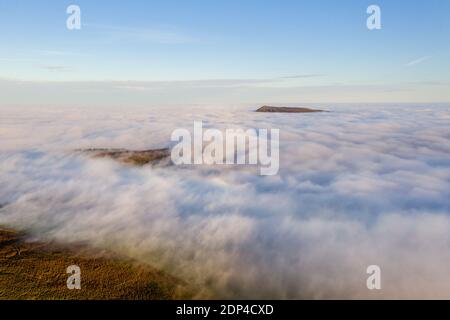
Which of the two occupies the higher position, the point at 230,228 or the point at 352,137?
the point at 352,137

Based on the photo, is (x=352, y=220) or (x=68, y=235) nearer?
(x=68, y=235)

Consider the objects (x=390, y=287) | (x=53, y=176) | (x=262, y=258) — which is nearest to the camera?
(x=390, y=287)

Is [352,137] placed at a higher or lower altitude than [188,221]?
higher

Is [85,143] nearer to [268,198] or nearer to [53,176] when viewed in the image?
[53,176]

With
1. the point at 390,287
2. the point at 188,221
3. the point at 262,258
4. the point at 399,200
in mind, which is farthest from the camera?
the point at 399,200
